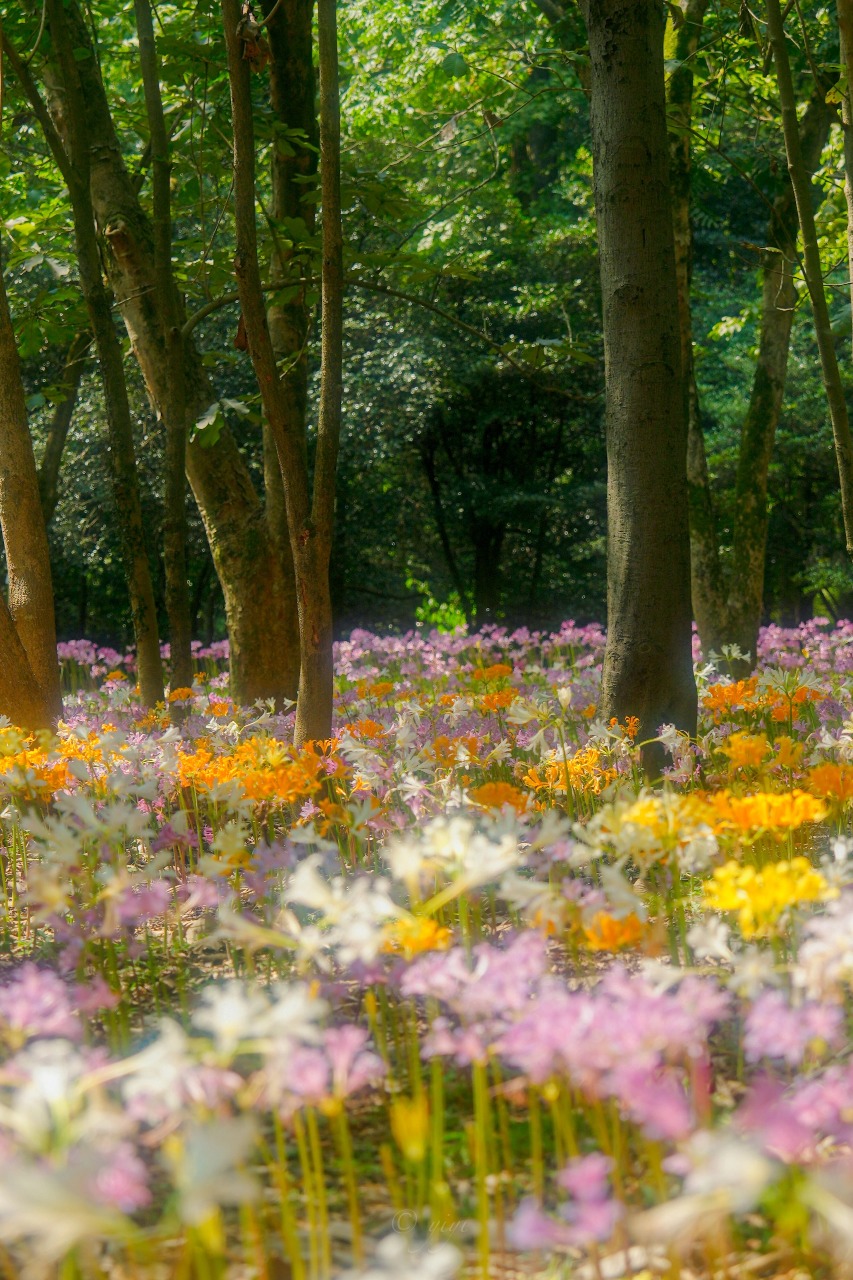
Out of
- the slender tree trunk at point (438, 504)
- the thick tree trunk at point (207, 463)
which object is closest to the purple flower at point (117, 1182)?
the thick tree trunk at point (207, 463)

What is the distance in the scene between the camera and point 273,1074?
4.73ft

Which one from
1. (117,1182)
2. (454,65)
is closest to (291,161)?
(454,65)

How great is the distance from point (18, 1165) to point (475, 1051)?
62 centimetres

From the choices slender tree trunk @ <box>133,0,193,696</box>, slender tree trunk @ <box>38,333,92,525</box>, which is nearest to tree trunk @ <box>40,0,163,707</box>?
slender tree trunk @ <box>133,0,193,696</box>

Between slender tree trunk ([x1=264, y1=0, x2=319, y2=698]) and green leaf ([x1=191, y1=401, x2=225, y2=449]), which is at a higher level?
slender tree trunk ([x1=264, y1=0, x2=319, y2=698])

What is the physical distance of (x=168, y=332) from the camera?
6.15 meters

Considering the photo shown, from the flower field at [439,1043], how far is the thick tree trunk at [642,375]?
44 centimetres

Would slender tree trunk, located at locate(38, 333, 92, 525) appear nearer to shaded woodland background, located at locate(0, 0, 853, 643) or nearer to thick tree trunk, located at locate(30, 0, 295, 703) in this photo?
thick tree trunk, located at locate(30, 0, 295, 703)

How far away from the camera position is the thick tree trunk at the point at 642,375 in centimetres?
449

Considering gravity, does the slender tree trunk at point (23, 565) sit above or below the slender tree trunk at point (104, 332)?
below

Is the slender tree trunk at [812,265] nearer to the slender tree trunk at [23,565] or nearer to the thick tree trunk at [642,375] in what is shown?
the thick tree trunk at [642,375]

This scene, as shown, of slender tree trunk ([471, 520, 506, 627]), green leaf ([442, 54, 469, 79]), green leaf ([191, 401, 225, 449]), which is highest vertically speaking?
green leaf ([442, 54, 469, 79])

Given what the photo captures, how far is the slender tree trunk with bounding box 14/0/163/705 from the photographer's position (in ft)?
19.7

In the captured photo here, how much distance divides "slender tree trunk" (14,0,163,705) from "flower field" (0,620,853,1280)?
224 cm
